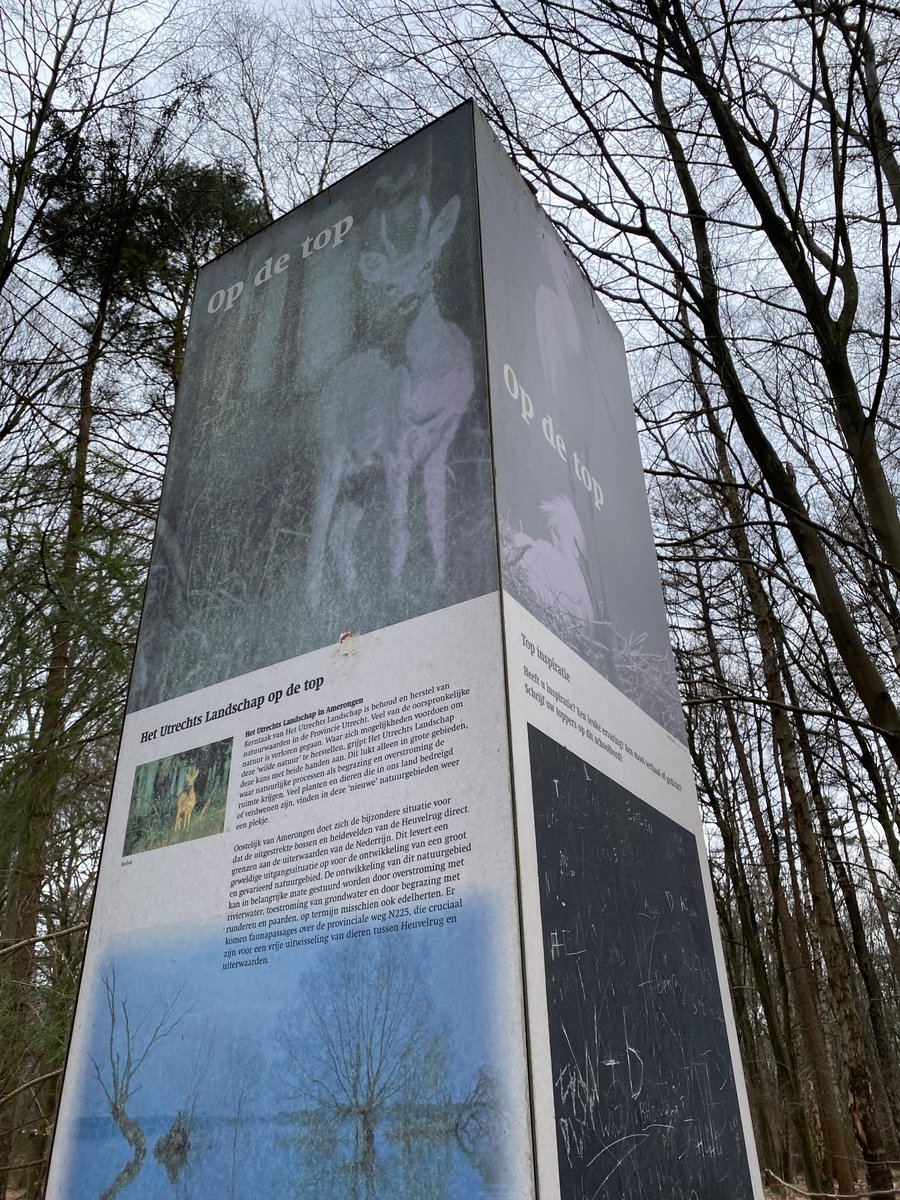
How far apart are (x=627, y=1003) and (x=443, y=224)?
2.54 m

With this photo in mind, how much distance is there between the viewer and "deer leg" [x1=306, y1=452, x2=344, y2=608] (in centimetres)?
310

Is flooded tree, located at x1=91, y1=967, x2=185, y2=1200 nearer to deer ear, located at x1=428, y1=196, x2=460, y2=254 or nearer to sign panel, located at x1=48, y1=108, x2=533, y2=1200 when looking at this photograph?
sign panel, located at x1=48, y1=108, x2=533, y2=1200

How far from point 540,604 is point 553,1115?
1.32m

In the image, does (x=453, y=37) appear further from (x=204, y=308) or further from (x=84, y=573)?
(x=84, y=573)

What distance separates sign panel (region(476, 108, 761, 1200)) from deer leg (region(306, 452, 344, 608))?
601mm

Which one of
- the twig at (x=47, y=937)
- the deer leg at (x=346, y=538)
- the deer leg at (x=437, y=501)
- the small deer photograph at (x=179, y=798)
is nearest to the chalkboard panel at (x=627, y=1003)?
the deer leg at (x=437, y=501)

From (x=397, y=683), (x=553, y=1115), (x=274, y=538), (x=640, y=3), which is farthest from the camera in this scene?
(x=640, y=3)

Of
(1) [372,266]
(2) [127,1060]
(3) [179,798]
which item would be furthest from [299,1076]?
(1) [372,266]

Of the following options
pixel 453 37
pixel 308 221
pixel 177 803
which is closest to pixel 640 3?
pixel 453 37

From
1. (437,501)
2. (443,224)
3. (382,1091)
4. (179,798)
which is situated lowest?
(382,1091)

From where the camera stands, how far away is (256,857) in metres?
2.77

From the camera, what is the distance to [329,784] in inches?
106

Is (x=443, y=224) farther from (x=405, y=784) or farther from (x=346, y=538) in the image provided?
(x=405, y=784)

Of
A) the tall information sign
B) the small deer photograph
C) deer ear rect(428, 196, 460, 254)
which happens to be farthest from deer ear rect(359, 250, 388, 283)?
the small deer photograph
